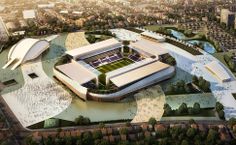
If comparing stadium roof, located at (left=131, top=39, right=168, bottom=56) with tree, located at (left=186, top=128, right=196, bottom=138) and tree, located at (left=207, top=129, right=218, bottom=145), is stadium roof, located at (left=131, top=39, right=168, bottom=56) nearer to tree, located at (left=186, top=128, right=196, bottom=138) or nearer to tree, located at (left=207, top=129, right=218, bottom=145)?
tree, located at (left=186, top=128, right=196, bottom=138)

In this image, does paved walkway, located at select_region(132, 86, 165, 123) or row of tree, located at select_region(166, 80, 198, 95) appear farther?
row of tree, located at select_region(166, 80, 198, 95)

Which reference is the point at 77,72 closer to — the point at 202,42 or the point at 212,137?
the point at 212,137

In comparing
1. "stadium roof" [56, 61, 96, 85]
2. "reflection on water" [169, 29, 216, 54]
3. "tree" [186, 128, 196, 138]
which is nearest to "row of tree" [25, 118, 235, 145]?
"tree" [186, 128, 196, 138]

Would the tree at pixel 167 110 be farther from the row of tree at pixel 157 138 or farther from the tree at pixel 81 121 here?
the tree at pixel 81 121

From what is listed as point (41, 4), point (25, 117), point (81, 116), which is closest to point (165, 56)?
point (81, 116)

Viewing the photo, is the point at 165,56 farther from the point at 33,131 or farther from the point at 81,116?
the point at 33,131

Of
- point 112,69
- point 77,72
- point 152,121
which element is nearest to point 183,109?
point 152,121
